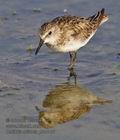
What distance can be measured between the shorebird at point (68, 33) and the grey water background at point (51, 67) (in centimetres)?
28

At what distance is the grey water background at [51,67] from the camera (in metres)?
Answer: 8.68

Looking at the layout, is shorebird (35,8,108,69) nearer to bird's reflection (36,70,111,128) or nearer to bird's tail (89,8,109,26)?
bird's tail (89,8,109,26)

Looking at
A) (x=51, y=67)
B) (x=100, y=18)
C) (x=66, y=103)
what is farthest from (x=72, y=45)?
(x=66, y=103)

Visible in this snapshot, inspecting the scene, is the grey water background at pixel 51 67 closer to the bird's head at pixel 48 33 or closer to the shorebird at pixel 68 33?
the shorebird at pixel 68 33

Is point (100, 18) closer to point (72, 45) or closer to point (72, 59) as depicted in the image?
point (72, 45)

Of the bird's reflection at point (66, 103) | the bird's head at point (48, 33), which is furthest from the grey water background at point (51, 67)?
the bird's head at point (48, 33)

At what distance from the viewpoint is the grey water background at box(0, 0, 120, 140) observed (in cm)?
868

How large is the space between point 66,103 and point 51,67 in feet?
5.11

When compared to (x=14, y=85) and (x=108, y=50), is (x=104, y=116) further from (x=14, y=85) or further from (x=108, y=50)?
(x=108, y=50)

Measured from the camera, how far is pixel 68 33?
11258mm

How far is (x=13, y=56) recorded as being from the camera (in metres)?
11.4

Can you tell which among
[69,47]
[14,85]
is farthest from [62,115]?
[69,47]

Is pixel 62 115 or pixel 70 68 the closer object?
pixel 62 115

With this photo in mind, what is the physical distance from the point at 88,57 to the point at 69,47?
465mm
